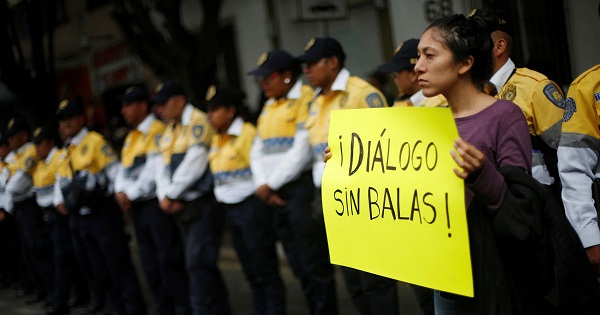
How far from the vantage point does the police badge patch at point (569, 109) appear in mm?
3363

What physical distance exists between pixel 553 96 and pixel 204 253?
11.1ft

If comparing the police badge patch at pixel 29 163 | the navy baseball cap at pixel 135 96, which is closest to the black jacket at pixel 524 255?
the navy baseball cap at pixel 135 96

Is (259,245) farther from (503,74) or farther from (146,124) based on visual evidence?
(503,74)

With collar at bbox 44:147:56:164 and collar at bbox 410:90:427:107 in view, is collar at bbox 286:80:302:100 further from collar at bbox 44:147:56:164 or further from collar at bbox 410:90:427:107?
collar at bbox 44:147:56:164

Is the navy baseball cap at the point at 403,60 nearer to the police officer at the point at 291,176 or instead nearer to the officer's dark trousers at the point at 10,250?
the police officer at the point at 291,176

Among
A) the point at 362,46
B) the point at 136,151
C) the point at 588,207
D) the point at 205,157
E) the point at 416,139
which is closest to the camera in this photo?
the point at 416,139

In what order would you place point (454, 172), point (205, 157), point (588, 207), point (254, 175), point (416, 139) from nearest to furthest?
point (454, 172)
point (416, 139)
point (588, 207)
point (254, 175)
point (205, 157)

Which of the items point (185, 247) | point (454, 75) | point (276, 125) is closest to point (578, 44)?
point (276, 125)

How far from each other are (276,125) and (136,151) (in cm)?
172

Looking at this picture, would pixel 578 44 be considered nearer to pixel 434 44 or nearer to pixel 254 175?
pixel 254 175

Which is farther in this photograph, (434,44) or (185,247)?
(185,247)

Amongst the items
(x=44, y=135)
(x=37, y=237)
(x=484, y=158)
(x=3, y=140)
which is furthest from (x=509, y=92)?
(x=3, y=140)

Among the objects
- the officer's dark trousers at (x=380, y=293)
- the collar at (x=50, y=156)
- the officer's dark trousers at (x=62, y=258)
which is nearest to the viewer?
the officer's dark trousers at (x=380, y=293)

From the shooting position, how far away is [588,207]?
3.28 m
